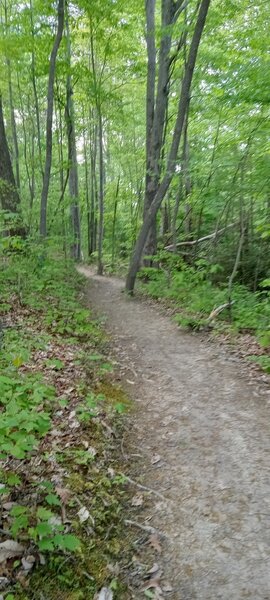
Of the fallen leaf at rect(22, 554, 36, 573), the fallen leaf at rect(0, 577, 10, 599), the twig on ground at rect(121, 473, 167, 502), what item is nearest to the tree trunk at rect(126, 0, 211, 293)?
the twig on ground at rect(121, 473, 167, 502)

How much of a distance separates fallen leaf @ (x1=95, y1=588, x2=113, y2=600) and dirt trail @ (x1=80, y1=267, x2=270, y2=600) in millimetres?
421

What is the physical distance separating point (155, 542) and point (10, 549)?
1107 millimetres

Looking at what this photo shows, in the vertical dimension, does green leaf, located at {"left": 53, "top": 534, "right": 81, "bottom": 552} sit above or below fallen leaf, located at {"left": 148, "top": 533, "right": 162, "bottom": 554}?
above

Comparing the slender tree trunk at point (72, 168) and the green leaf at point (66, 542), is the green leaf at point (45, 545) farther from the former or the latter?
the slender tree trunk at point (72, 168)

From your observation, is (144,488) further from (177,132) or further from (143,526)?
(177,132)

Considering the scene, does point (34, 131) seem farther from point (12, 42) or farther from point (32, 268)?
point (32, 268)

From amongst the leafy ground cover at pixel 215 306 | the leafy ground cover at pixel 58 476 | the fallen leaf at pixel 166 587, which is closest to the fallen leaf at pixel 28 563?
the leafy ground cover at pixel 58 476

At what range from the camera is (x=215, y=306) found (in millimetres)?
8383

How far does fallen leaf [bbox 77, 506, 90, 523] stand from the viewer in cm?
277

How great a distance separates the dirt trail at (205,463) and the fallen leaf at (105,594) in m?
0.42

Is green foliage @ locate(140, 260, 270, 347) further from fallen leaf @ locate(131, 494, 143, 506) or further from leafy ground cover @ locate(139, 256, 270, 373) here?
fallen leaf @ locate(131, 494, 143, 506)

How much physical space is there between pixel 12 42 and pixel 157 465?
12.2m

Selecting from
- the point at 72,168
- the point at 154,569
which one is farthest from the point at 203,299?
the point at 72,168

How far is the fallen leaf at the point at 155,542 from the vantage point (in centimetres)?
278
